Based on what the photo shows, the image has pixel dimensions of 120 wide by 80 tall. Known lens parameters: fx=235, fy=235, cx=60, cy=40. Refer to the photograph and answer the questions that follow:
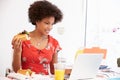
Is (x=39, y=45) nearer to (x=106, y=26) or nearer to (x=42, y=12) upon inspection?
(x=42, y=12)

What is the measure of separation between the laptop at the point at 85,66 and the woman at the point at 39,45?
408mm

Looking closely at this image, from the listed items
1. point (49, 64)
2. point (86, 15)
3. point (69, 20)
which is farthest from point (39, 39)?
point (86, 15)

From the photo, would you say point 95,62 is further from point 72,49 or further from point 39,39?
point 72,49

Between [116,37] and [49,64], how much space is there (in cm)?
158

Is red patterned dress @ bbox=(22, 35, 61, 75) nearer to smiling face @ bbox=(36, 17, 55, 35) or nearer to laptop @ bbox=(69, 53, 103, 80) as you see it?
smiling face @ bbox=(36, 17, 55, 35)

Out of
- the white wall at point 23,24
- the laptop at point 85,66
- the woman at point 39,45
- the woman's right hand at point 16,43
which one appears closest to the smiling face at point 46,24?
the woman at point 39,45

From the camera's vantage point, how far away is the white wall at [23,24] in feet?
7.49

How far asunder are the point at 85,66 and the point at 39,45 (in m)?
0.50

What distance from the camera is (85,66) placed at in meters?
1.40

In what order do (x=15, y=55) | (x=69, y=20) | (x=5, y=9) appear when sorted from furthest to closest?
(x=69, y=20), (x=5, y=9), (x=15, y=55)

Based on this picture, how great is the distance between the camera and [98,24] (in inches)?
122

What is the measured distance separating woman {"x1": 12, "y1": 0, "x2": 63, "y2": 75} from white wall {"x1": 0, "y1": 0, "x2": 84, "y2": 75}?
0.55 metres

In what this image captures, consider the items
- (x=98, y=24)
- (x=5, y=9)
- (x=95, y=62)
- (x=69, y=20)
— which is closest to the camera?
(x=95, y=62)

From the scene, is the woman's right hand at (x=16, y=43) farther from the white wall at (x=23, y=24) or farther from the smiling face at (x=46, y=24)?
the white wall at (x=23, y=24)
